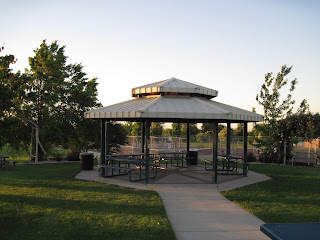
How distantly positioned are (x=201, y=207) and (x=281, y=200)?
259 cm

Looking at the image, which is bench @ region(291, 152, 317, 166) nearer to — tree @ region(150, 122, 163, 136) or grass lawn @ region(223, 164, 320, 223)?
grass lawn @ region(223, 164, 320, 223)

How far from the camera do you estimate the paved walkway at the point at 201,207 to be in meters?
5.80

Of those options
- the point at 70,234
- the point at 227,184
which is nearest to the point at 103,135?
the point at 227,184

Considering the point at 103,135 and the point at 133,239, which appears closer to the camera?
the point at 133,239

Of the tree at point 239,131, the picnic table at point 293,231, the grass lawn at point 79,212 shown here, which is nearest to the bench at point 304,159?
the grass lawn at point 79,212

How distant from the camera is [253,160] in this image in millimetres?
21109

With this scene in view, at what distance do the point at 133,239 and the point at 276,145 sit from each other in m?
17.9

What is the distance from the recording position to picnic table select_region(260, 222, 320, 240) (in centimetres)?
366

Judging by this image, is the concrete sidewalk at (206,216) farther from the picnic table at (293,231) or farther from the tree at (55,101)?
the tree at (55,101)

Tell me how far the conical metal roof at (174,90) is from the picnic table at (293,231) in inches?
351

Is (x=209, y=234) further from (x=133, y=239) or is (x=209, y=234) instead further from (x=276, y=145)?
(x=276, y=145)

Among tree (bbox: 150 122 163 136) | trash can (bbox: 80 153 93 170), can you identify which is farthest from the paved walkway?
A: tree (bbox: 150 122 163 136)

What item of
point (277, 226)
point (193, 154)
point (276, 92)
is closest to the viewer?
point (277, 226)

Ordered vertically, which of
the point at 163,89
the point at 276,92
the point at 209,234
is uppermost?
the point at 276,92
